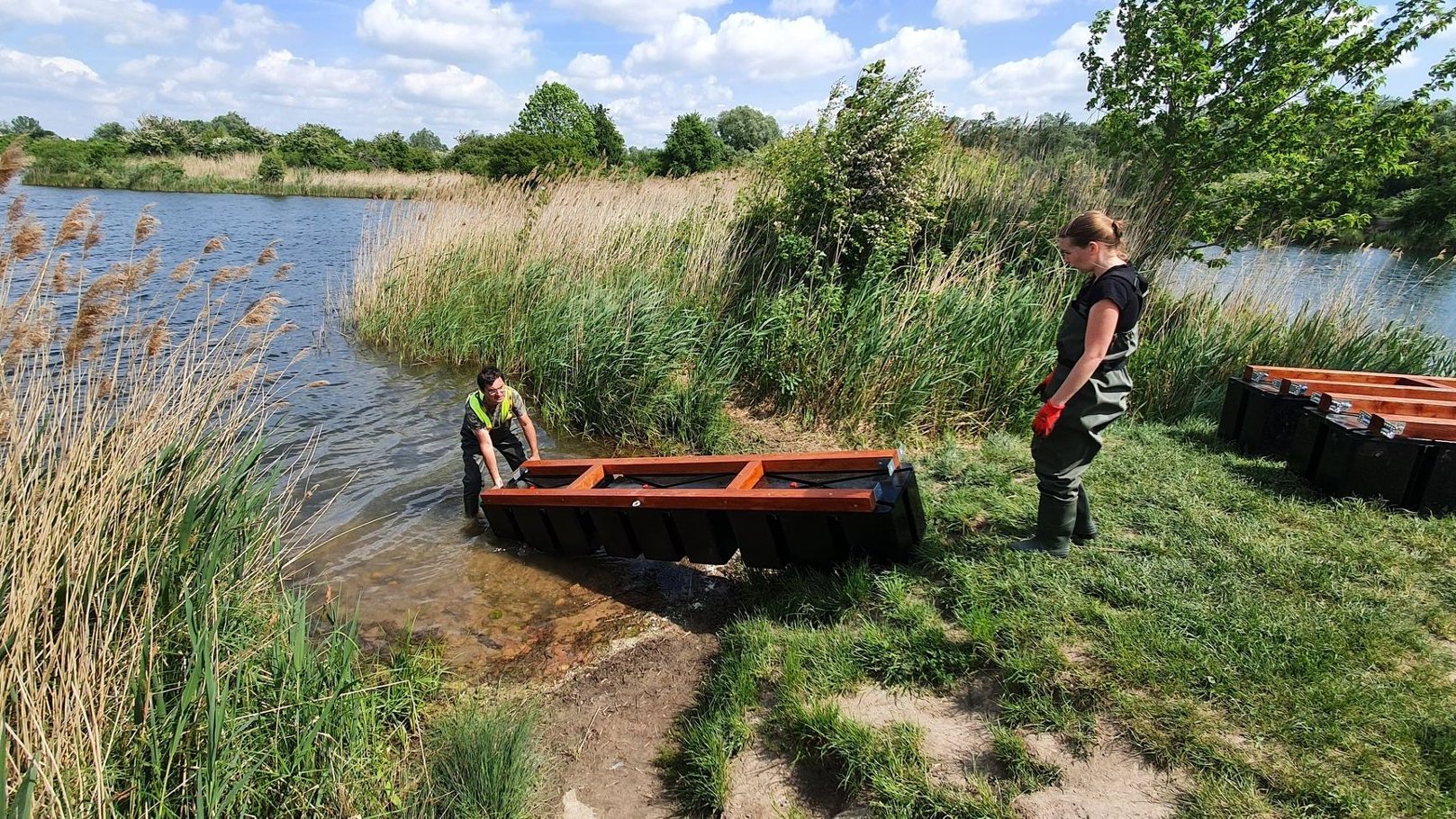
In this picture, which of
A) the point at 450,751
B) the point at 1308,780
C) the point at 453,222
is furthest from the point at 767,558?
the point at 453,222

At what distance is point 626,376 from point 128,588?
5.17m

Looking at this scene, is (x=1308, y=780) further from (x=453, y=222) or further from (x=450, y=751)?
(x=453, y=222)

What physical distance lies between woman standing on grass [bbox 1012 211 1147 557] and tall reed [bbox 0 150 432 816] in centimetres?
341

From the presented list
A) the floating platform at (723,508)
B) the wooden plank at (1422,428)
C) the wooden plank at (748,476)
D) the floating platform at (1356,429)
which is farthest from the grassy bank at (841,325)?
the wooden plank at (1422,428)

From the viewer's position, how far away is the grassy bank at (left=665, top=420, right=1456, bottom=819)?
2.58m

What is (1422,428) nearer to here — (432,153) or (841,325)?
(841,325)

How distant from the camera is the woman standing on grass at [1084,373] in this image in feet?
11.1

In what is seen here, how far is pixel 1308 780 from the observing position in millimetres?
2457

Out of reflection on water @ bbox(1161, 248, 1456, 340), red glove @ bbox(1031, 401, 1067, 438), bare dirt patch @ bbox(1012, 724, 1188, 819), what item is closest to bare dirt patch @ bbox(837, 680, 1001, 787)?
bare dirt patch @ bbox(1012, 724, 1188, 819)

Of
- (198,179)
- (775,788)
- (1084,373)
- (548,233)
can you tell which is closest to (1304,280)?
(1084,373)

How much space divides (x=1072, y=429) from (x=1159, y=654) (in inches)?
43.6

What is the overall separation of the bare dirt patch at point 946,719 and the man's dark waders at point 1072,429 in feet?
3.62

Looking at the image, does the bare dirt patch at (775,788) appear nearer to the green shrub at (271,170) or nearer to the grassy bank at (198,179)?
the grassy bank at (198,179)

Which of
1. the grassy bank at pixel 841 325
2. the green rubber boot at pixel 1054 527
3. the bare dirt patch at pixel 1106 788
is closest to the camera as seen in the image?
the bare dirt patch at pixel 1106 788
